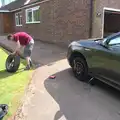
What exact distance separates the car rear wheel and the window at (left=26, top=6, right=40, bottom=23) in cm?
1199

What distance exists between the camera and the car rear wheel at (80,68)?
240 inches

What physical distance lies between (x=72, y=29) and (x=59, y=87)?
25.0 feet

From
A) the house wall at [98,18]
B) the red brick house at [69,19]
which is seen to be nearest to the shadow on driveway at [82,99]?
the house wall at [98,18]

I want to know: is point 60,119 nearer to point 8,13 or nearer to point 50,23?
point 50,23

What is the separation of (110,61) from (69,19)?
8632mm

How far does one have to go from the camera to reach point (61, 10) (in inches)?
551

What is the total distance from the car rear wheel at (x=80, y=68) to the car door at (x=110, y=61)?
0.59 meters

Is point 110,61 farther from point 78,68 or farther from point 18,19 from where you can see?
point 18,19

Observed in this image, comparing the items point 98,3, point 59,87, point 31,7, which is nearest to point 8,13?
point 31,7

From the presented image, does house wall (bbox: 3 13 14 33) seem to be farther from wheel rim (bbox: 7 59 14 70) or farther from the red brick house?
wheel rim (bbox: 7 59 14 70)

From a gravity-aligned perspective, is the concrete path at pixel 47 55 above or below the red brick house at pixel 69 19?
below

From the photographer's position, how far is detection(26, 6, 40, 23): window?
1768 centimetres

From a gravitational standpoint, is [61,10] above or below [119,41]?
above

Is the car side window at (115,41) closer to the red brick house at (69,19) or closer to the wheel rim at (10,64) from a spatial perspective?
the wheel rim at (10,64)
